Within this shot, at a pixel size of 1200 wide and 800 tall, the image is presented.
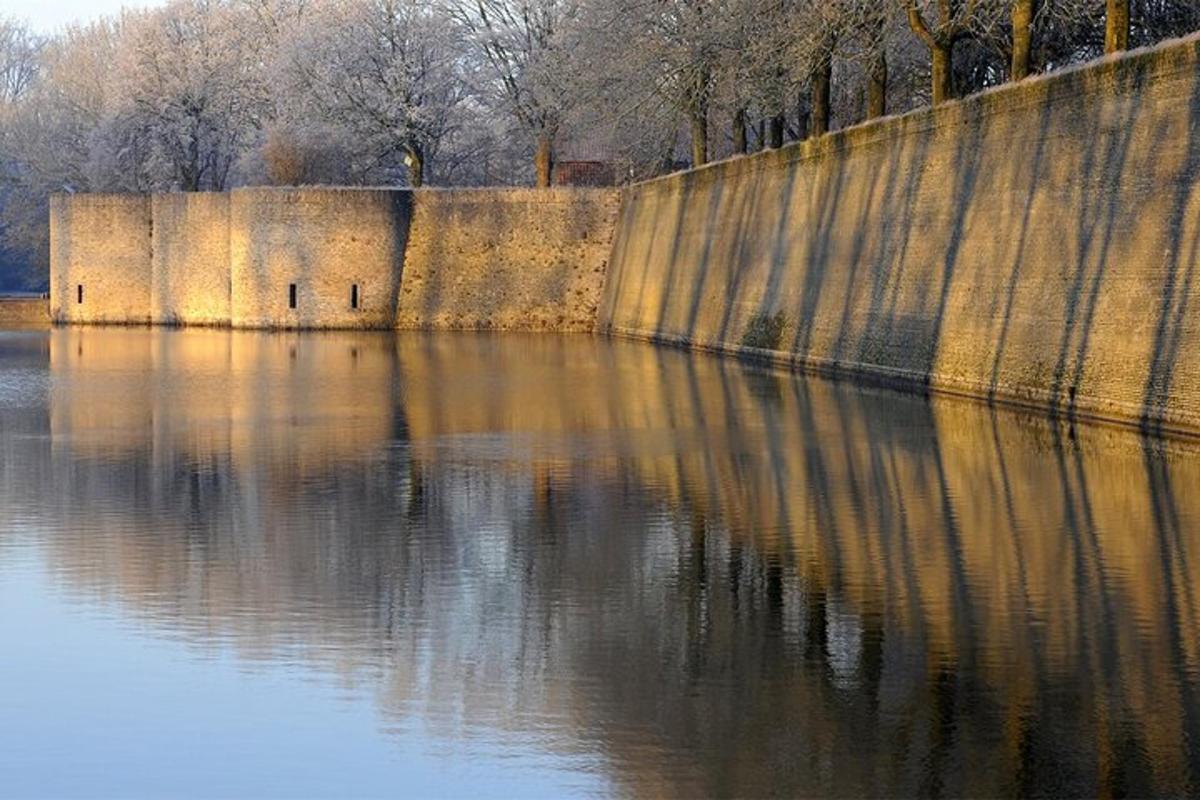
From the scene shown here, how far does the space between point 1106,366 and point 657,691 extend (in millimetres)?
13497

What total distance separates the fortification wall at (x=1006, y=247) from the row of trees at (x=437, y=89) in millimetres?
3426

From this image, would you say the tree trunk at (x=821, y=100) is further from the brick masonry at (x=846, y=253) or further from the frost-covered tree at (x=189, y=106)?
the frost-covered tree at (x=189, y=106)

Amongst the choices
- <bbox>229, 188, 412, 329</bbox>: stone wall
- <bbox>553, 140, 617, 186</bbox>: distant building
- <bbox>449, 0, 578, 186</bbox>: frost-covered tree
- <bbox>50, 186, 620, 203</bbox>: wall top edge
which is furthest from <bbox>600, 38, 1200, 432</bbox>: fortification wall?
<bbox>553, 140, 617, 186</bbox>: distant building

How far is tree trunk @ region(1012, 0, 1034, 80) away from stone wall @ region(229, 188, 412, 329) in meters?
25.6

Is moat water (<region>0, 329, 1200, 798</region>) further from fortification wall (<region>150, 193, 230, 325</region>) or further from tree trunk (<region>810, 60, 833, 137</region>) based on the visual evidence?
fortification wall (<region>150, 193, 230, 325</region>)

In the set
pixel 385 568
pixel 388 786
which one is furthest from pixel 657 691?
pixel 385 568

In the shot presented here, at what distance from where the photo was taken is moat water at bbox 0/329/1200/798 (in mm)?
7277

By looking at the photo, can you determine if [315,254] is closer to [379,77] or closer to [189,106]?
[379,77]

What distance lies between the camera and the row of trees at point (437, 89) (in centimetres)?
4047

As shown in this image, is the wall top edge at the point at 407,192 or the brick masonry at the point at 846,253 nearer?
the brick masonry at the point at 846,253

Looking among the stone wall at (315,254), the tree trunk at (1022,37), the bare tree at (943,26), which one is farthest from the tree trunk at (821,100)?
the stone wall at (315,254)

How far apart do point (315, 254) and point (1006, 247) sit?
28173mm

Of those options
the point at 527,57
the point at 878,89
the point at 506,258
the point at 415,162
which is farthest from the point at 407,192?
the point at 878,89

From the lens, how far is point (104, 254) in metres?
54.3
